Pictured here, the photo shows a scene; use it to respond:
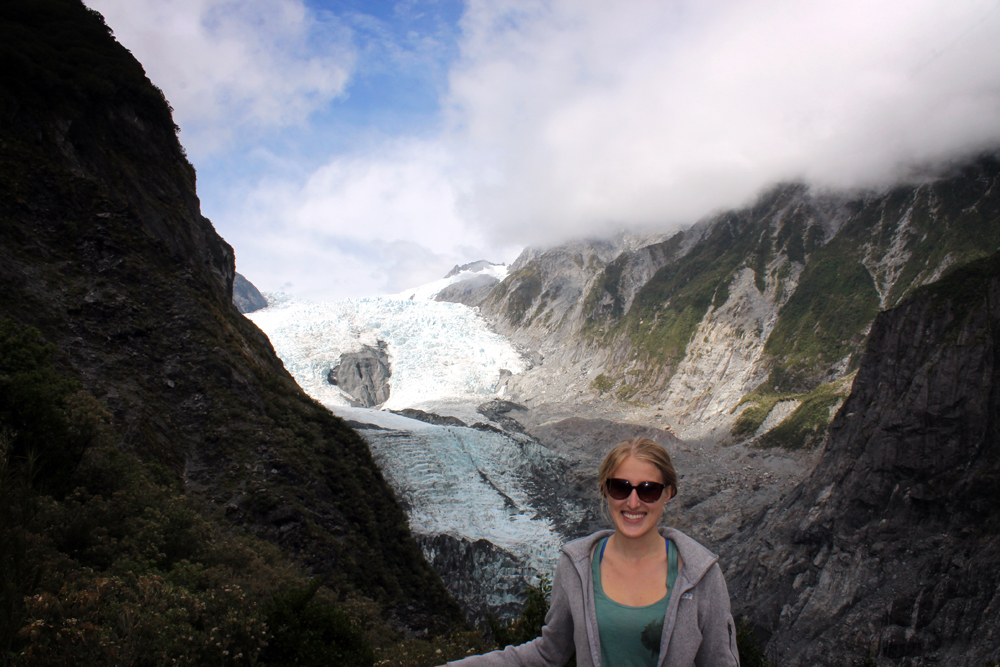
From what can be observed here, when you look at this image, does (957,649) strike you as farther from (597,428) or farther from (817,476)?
(597,428)

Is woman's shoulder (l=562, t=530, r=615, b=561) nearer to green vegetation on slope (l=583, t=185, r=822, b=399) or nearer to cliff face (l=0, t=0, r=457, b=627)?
cliff face (l=0, t=0, r=457, b=627)

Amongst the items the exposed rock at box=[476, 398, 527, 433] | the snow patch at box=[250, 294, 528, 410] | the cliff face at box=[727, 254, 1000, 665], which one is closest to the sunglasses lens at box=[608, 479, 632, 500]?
the cliff face at box=[727, 254, 1000, 665]

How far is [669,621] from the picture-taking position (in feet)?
9.30

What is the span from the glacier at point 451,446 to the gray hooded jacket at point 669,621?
97.3 ft

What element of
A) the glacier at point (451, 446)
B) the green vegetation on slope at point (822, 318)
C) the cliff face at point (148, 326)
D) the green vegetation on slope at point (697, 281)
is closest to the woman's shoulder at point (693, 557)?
the cliff face at point (148, 326)

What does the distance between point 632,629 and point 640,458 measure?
2.90 feet

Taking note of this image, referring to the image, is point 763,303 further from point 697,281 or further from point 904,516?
point 904,516

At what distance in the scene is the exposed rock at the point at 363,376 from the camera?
95.9 metres

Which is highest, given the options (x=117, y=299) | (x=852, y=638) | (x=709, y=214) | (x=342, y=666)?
(x=709, y=214)

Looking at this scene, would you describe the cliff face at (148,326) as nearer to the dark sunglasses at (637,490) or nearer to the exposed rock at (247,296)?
the dark sunglasses at (637,490)

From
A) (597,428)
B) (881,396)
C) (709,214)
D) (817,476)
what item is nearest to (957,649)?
(817,476)

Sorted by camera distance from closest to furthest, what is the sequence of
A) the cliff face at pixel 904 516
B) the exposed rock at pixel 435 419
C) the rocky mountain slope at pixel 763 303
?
the cliff face at pixel 904 516, the rocky mountain slope at pixel 763 303, the exposed rock at pixel 435 419

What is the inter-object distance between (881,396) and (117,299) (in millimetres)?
38402

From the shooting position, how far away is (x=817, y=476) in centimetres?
3247
